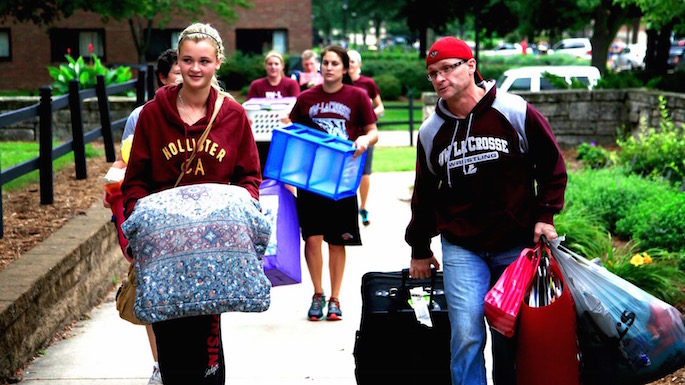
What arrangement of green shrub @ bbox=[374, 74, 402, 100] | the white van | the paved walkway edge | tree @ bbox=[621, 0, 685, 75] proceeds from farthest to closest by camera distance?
green shrub @ bbox=[374, 74, 402, 100], the white van, tree @ bbox=[621, 0, 685, 75], the paved walkway edge

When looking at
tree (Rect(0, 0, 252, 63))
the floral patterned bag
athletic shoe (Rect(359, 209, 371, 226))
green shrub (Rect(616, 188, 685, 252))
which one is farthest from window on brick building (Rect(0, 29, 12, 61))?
the floral patterned bag

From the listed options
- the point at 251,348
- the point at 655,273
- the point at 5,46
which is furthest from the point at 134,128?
the point at 5,46

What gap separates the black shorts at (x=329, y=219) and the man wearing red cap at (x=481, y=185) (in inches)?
101

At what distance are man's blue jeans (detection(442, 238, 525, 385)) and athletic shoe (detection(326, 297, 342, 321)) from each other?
8.48 feet

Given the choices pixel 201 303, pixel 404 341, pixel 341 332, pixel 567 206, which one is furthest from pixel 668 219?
pixel 201 303

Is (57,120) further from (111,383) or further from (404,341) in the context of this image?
(404,341)

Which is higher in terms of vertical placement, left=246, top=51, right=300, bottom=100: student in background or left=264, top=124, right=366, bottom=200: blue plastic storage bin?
left=246, top=51, right=300, bottom=100: student in background

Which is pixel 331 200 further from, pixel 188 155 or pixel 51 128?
pixel 51 128

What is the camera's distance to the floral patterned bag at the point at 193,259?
3557mm

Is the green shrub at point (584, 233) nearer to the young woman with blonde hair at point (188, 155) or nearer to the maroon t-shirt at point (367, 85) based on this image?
the maroon t-shirt at point (367, 85)

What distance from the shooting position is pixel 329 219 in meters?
6.91

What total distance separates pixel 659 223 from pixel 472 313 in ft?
14.1

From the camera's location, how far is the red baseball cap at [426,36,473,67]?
166 inches

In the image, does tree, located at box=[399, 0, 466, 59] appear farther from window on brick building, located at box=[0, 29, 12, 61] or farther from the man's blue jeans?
the man's blue jeans
